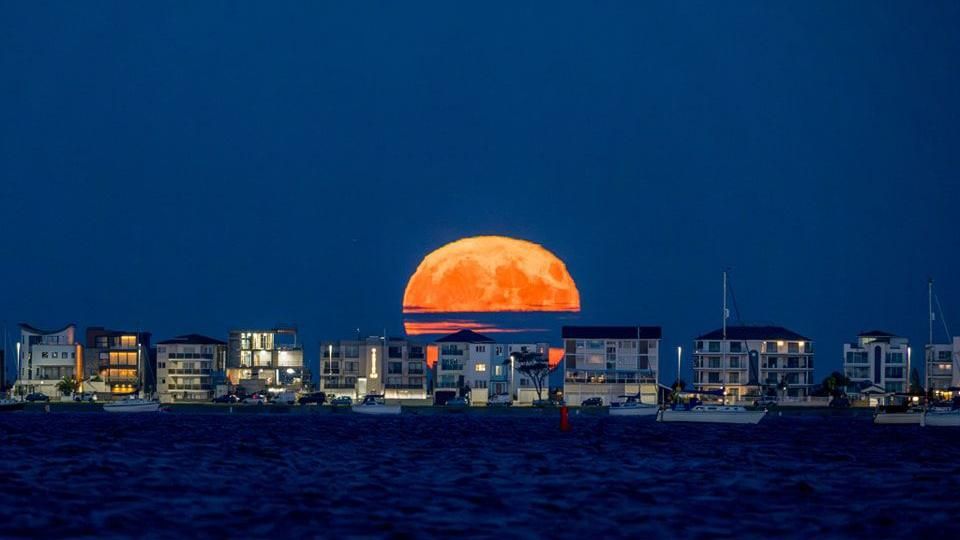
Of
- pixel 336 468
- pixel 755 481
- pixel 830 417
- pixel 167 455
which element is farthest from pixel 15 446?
pixel 830 417

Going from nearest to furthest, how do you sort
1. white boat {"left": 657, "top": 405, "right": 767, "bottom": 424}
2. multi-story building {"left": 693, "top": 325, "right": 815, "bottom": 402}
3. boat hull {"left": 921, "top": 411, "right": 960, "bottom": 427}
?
white boat {"left": 657, "top": 405, "right": 767, "bottom": 424}
boat hull {"left": 921, "top": 411, "right": 960, "bottom": 427}
multi-story building {"left": 693, "top": 325, "right": 815, "bottom": 402}

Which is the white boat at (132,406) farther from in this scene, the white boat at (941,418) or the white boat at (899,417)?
the white boat at (941,418)

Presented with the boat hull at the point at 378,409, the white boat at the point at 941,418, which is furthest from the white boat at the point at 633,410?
the white boat at the point at 941,418

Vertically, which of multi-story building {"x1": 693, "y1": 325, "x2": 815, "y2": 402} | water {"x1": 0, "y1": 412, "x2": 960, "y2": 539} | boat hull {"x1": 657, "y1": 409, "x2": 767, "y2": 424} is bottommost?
boat hull {"x1": 657, "y1": 409, "x2": 767, "y2": 424}

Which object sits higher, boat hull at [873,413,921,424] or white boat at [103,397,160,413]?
boat hull at [873,413,921,424]

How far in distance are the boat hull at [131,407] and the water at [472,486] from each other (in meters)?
68.8

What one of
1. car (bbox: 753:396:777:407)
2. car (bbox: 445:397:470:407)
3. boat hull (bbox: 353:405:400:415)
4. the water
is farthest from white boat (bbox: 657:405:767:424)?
car (bbox: 445:397:470:407)

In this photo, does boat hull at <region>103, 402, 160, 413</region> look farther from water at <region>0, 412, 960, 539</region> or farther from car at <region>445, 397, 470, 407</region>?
water at <region>0, 412, 960, 539</region>

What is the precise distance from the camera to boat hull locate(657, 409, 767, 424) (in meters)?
141

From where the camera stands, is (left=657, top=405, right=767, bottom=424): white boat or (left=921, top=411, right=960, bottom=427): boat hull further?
(left=921, top=411, right=960, bottom=427): boat hull

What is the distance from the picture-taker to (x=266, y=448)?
93.2 meters

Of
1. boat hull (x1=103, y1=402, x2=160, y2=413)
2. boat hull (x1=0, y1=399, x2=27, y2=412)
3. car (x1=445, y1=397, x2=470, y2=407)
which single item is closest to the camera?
boat hull (x1=103, y1=402, x2=160, y2=413)

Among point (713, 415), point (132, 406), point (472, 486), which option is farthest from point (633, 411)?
point (472, 486)

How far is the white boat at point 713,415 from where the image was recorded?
462 feet
